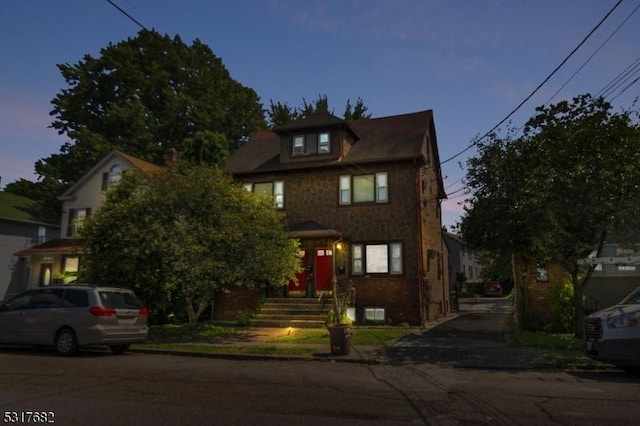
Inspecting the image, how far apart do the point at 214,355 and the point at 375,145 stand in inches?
500

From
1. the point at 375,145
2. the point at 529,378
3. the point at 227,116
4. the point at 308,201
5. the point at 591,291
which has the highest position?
the point at 227,116

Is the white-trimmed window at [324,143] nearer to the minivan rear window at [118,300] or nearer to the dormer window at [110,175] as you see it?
the minivan rear window at [118,300]

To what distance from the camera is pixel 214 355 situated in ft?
41.3

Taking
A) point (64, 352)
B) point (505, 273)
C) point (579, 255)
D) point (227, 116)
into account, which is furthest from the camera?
point (227, 116)

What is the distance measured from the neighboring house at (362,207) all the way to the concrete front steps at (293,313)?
78 cm

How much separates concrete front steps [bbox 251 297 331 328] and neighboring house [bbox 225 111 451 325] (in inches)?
30.6

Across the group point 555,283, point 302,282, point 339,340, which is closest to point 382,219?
point 302,282

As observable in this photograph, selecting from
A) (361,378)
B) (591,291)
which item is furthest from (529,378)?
(591,291)

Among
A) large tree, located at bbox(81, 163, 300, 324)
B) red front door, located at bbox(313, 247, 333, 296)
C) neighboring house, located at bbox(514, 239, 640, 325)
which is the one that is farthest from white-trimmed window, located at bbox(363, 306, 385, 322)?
neighboring house, located at bbox(514, 239, 640, 325)

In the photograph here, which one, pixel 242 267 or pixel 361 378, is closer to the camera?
pixel 361 378

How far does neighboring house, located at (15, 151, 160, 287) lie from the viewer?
1141 inches

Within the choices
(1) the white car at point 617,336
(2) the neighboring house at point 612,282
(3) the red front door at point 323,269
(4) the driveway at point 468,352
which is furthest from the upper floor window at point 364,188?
(1) the white car at point 617,336

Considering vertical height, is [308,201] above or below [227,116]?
below

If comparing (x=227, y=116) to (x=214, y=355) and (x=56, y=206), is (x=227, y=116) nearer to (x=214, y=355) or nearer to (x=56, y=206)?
(x=56, y=206)
